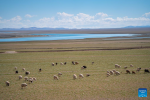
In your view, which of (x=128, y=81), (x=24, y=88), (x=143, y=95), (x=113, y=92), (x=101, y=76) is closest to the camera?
(x=143, y=95)

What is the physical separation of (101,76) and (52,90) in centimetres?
688

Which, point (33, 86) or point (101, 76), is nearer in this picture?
point (33, 86)

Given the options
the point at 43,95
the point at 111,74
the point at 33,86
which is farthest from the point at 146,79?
the point at 33,86

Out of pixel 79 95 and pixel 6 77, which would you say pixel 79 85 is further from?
pixel 6 77

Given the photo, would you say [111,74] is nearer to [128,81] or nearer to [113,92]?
[128,81]

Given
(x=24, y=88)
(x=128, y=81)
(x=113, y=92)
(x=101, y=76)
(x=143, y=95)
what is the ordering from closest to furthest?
(x=143, y=95)
(x=113, y=92)
(x=24, y=88)
(x=128, y=81)
(x=101, y=76)

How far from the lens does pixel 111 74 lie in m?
17.5

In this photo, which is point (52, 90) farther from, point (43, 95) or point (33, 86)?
point (33, 86)

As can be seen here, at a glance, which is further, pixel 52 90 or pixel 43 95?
pixel 52 90

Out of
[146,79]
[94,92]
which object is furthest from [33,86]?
[146,79]

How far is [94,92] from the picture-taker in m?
12.7

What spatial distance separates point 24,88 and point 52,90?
126 inches

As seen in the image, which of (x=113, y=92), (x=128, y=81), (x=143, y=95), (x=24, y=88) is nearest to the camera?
(x=143, y=95)

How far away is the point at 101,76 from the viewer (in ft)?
55.3
